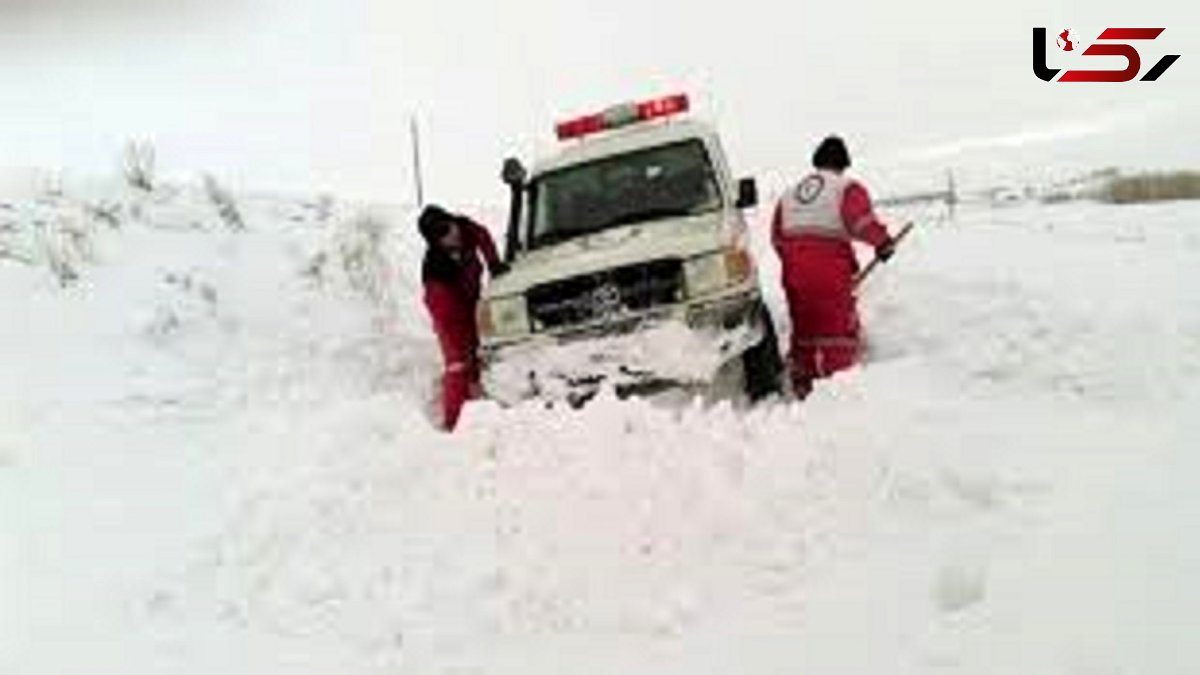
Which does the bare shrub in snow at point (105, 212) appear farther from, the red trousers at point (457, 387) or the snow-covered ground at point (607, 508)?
the red trousers at point (457, 387)

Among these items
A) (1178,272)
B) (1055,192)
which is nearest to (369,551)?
(1178,272)

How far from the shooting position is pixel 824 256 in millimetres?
10969

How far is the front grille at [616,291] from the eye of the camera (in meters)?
9.94

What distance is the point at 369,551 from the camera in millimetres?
7754

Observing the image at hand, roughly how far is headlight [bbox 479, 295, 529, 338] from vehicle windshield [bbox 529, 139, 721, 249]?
978mm

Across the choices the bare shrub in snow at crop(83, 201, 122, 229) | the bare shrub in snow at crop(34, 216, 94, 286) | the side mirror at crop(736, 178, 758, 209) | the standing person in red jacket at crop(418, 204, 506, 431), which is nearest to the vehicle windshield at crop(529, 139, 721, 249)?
the side mirror at crop(736, 178, 758, 209)

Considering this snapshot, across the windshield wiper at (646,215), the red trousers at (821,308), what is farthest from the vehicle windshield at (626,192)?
the red trousers at (821,308)

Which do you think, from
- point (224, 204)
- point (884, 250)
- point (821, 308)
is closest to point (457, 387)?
point (821, 308)

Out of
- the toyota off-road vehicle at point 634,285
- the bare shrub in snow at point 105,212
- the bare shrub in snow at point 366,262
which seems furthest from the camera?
the bare shrub in snow at point 366,262

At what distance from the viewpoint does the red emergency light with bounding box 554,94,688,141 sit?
11688 mm

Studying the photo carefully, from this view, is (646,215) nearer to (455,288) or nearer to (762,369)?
(455,288)

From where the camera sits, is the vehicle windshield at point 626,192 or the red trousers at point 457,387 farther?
the vehicle windshield at point 626,192

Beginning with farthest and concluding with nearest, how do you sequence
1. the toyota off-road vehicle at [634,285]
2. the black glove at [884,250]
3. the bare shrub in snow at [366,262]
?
the bare shrub in snow at [366,262] < the black glove at [884,250] < the toyota off-road vehicle at [634,285]

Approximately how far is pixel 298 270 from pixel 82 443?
410 cm
